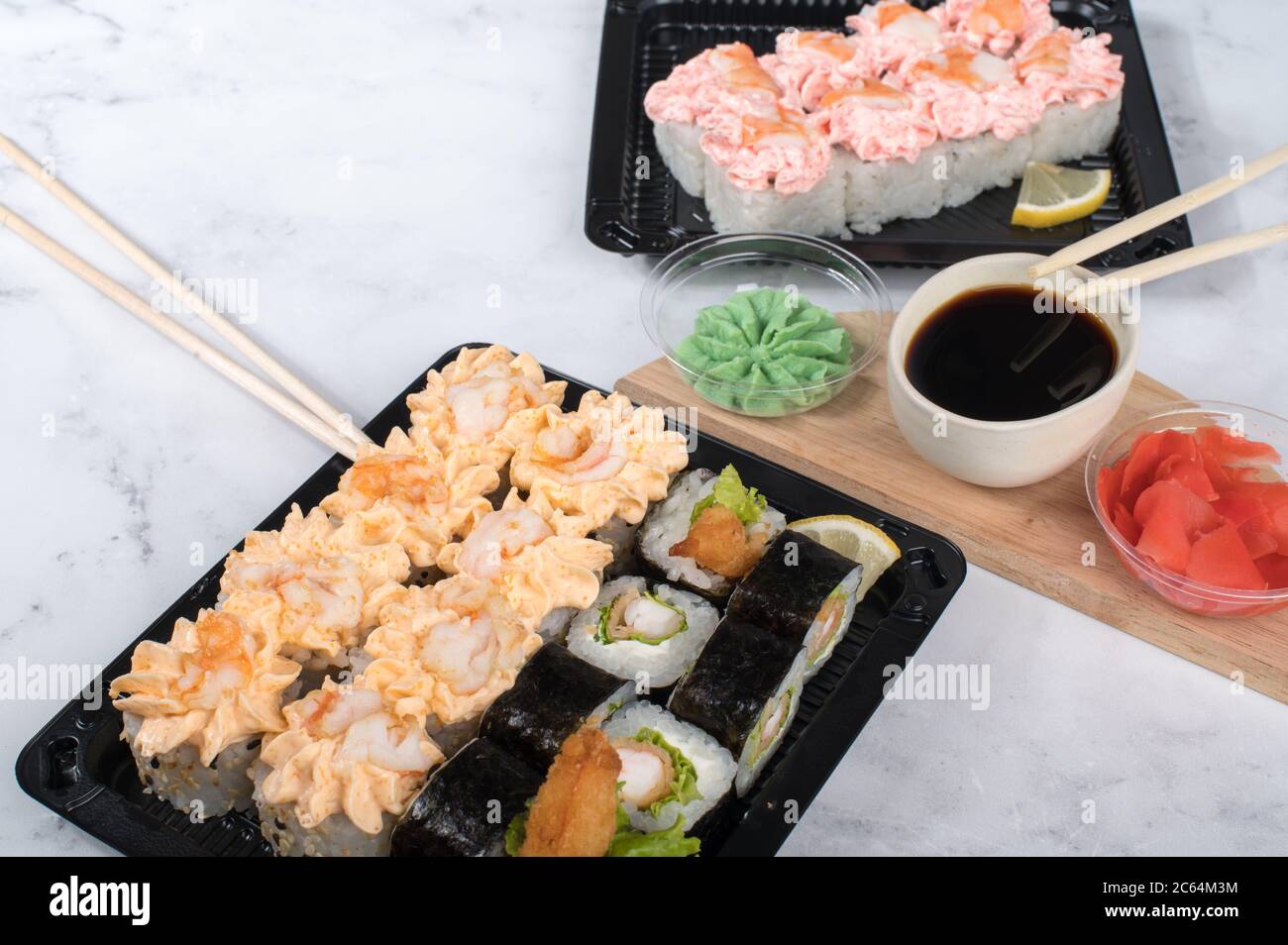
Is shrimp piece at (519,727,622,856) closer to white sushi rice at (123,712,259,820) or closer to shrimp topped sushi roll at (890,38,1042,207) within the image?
white sushi rice at (123,712,259,820)

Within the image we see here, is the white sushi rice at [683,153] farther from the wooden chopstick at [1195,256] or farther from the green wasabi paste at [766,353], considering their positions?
the wooden chopstick at [1195,256]

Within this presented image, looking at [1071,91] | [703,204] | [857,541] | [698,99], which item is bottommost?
[857,541]

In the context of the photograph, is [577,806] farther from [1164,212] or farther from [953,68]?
[953,68]

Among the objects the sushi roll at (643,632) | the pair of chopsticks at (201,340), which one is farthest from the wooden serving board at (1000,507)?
the pair of chopsticks at (201,340)

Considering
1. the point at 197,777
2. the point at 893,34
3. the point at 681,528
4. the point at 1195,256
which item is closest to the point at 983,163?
the point at 893,34

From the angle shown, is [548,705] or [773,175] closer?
[548,705]

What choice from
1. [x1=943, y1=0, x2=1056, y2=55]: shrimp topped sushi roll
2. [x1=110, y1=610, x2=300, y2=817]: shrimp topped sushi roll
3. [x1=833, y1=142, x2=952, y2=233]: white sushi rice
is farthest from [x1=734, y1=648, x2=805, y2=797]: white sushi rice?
[x1=943, y1=0, x2=1056, y2=55]: shrimp topped sushi roll

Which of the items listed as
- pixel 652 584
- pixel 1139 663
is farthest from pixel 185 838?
pixel 1139 663
